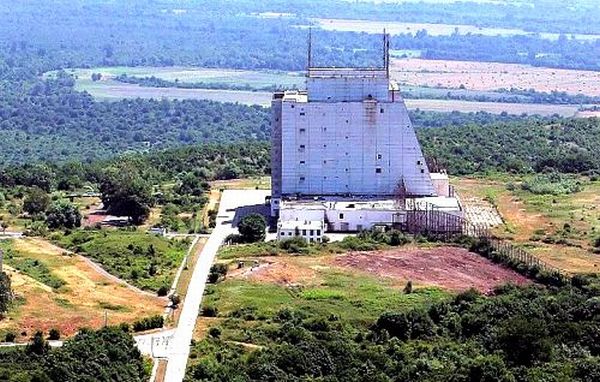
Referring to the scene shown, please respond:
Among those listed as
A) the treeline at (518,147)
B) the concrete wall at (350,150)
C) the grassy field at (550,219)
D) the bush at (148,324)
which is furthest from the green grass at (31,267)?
the treeline at (518,147)

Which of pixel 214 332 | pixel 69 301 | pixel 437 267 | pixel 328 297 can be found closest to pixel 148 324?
pixel 214 332

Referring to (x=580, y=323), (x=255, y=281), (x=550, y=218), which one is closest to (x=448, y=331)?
(x=580, y=323)

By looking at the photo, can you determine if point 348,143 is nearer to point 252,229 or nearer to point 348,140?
point 348,140

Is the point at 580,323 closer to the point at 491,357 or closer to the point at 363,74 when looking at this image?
the point at 491,357

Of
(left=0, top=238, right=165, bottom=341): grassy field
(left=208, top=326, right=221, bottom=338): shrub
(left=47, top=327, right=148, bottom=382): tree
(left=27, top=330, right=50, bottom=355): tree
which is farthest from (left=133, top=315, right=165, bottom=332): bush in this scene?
(left=27, top=330, right=50, bottom=355): tree

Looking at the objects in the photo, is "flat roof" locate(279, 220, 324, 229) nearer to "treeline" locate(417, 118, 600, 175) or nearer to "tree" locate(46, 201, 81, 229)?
"tree" locate(46, 201, 81, 229)

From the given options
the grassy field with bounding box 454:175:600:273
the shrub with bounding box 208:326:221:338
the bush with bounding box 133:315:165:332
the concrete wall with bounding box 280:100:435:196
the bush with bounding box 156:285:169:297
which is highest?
the concrete wall with bounding box 280:100:435:196
